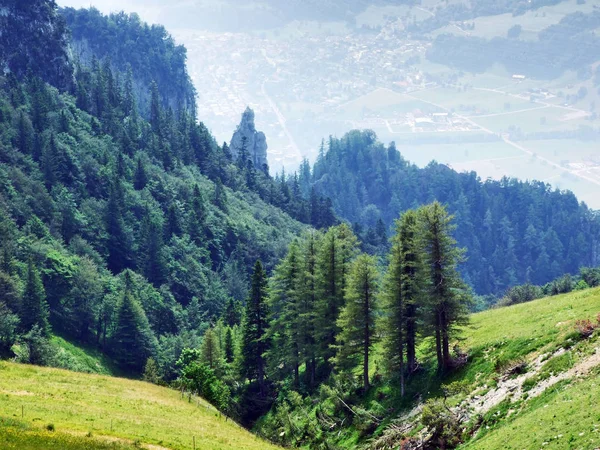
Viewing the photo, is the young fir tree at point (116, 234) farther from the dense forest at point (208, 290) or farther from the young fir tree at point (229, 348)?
the young fir tree at point (229, 348)

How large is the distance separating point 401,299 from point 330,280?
1390 cm

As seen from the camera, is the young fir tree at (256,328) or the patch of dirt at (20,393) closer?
the patch of dirt at (20,393)

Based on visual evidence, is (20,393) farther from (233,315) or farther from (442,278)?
(233,315)

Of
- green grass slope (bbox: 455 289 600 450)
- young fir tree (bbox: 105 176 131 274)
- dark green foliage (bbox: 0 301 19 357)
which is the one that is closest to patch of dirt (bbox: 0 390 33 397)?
green grass slope (bbox: 455 289 600 450)

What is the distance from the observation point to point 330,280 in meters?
79.9

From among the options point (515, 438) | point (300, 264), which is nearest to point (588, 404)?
point (515, 438)

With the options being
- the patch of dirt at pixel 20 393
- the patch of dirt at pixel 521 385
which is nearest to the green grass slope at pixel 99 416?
the patch of dirt at pixel 20 393

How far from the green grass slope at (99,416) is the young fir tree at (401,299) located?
47.3ft

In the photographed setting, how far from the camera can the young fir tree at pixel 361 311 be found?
71188 millimetres

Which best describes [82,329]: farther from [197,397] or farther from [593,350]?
[593,350]

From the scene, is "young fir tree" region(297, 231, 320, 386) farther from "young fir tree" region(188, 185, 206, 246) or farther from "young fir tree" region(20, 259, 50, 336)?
"young fir tree" region(188, 185, 206, 246)

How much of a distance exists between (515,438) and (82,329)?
93.9m

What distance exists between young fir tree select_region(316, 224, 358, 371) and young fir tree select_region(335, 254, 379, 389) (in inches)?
233

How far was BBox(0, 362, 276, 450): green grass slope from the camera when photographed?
145 feet
